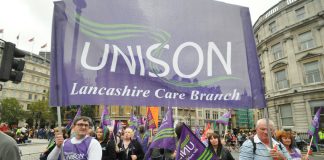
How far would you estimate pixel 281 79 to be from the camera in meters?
28.6

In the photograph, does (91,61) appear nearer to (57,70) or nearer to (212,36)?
(57,70)

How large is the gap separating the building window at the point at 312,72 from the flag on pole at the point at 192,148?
25.4 metres

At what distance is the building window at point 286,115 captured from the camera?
87.4 ft

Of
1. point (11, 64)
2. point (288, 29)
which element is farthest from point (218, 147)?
point (288, 29)

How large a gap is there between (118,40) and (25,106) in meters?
80.9

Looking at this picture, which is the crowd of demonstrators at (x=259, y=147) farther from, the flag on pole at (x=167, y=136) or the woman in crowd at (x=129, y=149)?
the woman in crowd at (x=129, y=149)

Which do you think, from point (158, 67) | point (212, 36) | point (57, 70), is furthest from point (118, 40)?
point (212, 36)

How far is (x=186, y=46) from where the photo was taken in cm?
357

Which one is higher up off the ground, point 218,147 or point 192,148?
point 192,148

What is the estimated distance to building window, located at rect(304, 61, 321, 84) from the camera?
81.1 ft

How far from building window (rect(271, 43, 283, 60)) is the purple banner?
1102 inches

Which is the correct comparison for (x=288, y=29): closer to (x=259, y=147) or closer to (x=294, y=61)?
(x=294, y=61)

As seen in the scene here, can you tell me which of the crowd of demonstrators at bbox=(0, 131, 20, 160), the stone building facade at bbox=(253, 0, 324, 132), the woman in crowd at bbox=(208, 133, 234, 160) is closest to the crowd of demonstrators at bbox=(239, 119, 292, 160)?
the woman in crowd at bbox=(208, 133, 234, 160)

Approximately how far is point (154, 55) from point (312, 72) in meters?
26.3
